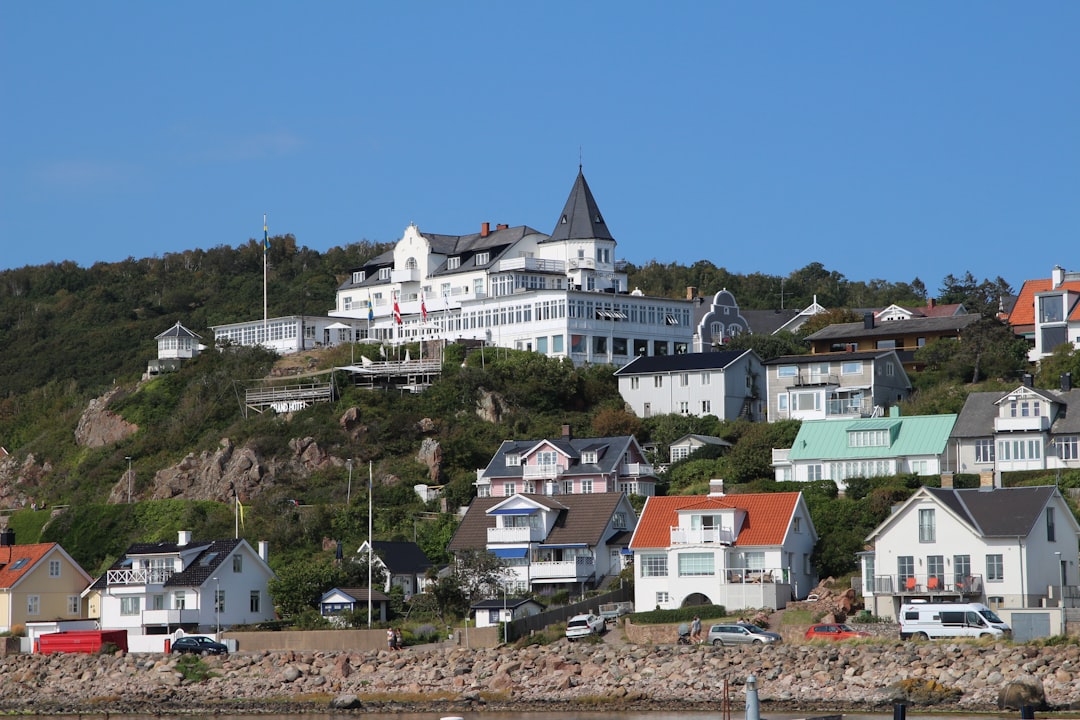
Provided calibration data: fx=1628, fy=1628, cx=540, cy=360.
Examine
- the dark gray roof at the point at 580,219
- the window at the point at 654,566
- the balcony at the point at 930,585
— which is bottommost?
the balcony at the point at 930,585

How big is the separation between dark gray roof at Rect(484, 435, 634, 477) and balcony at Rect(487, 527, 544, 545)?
6404 millimetres

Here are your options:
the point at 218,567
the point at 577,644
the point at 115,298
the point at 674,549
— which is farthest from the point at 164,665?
the point at 115,298

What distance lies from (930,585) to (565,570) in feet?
48.0

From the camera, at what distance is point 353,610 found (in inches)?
2307

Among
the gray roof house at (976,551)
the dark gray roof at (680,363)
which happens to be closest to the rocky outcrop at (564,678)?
the gray roof house at (976,551)

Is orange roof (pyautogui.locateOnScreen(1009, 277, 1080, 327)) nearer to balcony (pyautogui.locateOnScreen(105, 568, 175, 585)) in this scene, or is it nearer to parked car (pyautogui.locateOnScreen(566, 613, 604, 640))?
parked car (pyautogui.locateOnScreen(566, 613, 604, 640))

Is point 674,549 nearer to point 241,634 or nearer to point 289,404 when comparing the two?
point 241,634

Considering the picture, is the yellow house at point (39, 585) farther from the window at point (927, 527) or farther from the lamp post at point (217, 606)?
the window at point (927, 527)

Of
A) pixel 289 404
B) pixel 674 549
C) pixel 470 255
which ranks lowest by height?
pixel 674 549

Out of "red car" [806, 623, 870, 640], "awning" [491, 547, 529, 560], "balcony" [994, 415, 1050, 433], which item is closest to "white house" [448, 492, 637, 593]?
"awning" [491, 547, 529, 560]

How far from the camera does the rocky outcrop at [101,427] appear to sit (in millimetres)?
87375

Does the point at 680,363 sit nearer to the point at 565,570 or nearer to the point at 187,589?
the point at 565,570

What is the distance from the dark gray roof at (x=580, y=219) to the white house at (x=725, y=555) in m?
34.3

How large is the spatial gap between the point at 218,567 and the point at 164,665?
705 centimetres
